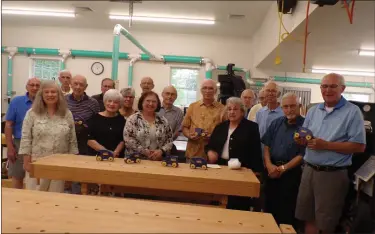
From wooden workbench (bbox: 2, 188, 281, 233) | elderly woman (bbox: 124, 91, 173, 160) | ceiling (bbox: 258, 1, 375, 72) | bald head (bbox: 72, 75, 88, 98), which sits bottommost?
wooden workbench (bbox: 2, 188, 281, 233)

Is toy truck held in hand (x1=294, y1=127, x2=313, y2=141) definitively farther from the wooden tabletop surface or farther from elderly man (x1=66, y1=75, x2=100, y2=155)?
elderly man (x1=66, y1=75, x2=100, y2=155)

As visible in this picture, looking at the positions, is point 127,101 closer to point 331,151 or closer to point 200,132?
point 200,132

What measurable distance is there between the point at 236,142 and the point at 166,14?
414cm

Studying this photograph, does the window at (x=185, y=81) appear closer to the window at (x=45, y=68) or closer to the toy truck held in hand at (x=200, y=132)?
the window at (x=45, y=68)

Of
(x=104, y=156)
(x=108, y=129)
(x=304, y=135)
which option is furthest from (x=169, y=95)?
(x=304, y=135)

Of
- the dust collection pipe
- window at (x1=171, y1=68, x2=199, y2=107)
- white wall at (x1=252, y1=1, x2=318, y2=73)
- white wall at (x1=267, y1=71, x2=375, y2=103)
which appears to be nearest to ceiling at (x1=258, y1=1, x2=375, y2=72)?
white wall at (x1=252, y1=1, x2=318, y2=73)

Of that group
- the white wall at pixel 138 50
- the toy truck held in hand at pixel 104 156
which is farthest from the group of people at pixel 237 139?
the white wall at pixel 138 50

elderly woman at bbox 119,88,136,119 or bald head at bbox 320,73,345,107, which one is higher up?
bald head at bbox 320,73,345,107

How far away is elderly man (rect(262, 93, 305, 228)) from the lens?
274 centimetres

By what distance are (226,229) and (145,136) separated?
1603 millimetres

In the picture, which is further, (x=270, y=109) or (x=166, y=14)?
(x=166, y=14)

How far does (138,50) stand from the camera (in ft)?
24.3

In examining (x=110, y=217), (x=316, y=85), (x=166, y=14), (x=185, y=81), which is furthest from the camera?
(x=316, y=85)

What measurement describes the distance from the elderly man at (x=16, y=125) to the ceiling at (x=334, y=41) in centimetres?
320
